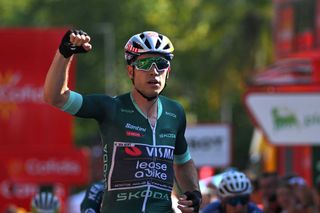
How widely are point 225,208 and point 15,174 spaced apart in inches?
488

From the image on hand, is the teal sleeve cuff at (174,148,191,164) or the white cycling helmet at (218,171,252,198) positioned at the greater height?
the teal sleeve cuff at (174,148,191,164)

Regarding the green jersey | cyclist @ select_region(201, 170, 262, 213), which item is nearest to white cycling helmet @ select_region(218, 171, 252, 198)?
cyclist @ select_region(201, 170, 262, 213)

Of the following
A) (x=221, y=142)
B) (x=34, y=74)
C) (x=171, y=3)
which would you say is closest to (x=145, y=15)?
(x=171, y=3)

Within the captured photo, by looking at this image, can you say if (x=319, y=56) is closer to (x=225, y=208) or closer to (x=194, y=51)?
(x=225, y=208)

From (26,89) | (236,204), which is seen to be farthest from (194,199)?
(26,89)

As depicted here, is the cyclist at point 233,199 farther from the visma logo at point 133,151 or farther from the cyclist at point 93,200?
the visma logo at point 133,151

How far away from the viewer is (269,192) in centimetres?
1416

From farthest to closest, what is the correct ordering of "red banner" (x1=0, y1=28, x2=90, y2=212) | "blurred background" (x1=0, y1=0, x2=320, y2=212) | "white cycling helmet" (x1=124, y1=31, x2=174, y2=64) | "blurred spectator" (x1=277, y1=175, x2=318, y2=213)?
"red banner" (x1=0, y1=28, x2=90, y2=212) → "blurred background" (x1=0, y1=0, x2=320, y2=212) → "blurred spectator" (x1=277, y1=175, x2=318, y2=213) → "white cycling helmet" (x1=124, y1=31, x2=174, y2=64)

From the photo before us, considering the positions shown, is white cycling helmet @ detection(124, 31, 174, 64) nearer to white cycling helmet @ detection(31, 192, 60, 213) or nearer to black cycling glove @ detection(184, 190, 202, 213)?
black cycling glove @ detection(184, 190, 202, 213)

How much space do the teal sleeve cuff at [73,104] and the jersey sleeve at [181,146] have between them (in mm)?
791

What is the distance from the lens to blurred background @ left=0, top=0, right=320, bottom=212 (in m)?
14.3

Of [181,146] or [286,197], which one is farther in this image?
[286,197]

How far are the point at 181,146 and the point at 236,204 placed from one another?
9.95 ft

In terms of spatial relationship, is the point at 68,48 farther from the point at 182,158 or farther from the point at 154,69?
the point at 182,158
